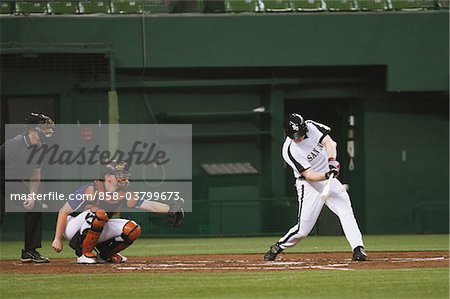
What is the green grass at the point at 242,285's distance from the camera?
9320mm

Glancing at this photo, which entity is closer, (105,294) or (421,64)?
(105,294)

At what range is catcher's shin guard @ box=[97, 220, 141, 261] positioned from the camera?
1288 centimetres

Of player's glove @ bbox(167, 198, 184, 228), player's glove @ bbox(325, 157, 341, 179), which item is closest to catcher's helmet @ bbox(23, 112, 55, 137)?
player's glove @ bbox(167, 198, 184, 228)

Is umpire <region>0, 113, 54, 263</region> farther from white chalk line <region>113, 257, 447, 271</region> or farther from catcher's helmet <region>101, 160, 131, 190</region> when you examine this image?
white chalk line <region>113, 257, 447, 271</region>

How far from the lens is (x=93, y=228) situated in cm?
1256

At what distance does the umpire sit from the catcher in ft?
1.79

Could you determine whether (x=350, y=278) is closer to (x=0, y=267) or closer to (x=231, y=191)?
(x=0, y=267)

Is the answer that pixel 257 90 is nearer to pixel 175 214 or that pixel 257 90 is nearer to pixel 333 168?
pixel 175 214

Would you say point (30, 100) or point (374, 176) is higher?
point (30, 100)

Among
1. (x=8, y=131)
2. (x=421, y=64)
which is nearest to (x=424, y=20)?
(x=421, y=64)

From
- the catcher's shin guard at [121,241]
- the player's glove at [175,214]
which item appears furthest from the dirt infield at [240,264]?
the player's glove at [175,214]

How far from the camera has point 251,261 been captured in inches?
535

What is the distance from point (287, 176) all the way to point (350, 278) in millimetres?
16250

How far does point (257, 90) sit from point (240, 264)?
1263 centimetres
